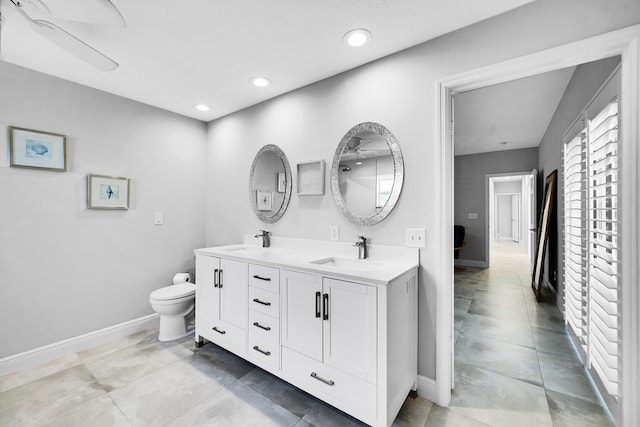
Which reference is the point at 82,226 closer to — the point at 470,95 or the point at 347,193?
the point at 347,193

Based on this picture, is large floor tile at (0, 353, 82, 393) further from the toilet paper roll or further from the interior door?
the interior door

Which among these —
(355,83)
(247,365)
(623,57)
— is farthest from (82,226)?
(623,57)

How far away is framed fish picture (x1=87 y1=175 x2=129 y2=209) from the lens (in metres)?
2.51

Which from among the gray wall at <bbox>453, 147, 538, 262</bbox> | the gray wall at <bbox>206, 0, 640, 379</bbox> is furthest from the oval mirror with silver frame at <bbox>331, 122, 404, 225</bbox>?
the gray wall at <bbox>453, 147, 538, 262</bbox>

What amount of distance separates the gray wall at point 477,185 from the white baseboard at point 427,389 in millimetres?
4920

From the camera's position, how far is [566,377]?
199cm

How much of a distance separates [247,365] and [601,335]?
2.45 metres

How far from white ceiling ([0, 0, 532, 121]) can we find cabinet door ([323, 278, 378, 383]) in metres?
1.57

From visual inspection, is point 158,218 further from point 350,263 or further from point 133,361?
point 350,263

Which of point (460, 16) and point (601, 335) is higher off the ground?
point (460, 16)

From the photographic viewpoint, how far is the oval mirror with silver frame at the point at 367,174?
196 cm

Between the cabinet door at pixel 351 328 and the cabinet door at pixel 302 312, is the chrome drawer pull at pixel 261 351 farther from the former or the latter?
the cabinet door at pixel 351 328

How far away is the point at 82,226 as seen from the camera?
248 cm

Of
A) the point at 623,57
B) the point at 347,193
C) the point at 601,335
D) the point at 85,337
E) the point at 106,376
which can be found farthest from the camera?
the point at 85,337
